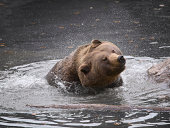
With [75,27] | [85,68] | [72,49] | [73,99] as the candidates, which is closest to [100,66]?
[85,68]

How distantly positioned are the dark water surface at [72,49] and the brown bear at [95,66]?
1.17 ft

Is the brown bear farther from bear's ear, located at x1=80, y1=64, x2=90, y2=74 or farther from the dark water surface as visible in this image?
the dark water surface

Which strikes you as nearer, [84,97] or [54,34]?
[84,97]

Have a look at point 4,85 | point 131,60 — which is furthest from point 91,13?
point 4,85

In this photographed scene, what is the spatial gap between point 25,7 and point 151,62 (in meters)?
9.50

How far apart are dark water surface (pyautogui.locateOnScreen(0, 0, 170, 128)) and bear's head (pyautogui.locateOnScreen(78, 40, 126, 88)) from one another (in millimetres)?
399

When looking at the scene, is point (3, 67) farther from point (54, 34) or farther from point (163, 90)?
point (163, 90)

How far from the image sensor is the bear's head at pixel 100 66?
7754mm

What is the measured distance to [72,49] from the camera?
41.5 ft

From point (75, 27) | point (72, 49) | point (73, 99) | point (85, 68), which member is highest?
point (75, 27)

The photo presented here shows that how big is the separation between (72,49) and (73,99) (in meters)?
4.29

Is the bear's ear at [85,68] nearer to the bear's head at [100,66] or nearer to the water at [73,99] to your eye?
the bear's head at [100,66]

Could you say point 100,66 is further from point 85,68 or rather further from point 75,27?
point 75,27

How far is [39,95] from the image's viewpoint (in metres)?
8.94
